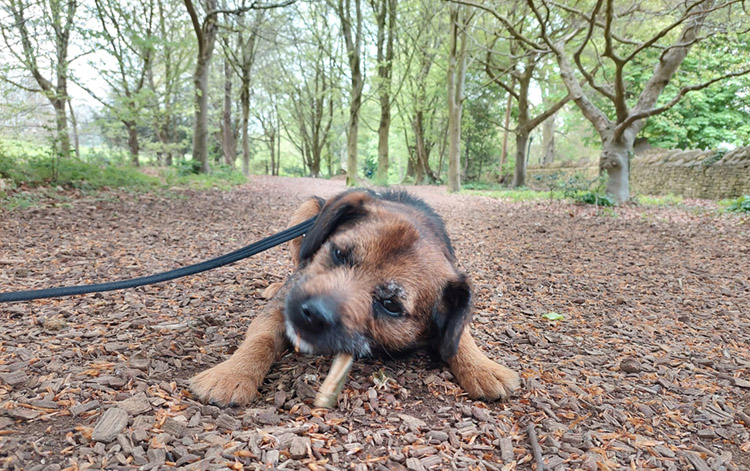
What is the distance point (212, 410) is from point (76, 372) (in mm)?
942

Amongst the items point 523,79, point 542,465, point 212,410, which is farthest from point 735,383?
point 523,79

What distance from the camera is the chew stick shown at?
2186 mm

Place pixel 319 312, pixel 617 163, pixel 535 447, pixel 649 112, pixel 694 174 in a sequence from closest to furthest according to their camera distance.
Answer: pixel 535 447
pixel 319 312
pixel 649 112
pixel 617 163
pixel 694 174

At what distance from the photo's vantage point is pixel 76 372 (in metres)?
2.28

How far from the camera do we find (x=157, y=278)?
256 cm

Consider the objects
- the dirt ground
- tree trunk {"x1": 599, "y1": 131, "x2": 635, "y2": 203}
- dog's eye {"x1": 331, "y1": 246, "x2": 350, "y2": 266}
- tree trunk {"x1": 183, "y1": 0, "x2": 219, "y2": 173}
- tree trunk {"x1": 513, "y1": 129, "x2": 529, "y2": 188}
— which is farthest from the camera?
tree trunk {"x1": 513, "y1": 129, "x2": 529, "y2": 188}

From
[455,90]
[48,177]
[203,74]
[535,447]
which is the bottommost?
[535,447]

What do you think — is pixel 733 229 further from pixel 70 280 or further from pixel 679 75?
pixel 679 75

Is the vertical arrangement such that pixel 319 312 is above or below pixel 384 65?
below

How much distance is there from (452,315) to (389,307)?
43 cm

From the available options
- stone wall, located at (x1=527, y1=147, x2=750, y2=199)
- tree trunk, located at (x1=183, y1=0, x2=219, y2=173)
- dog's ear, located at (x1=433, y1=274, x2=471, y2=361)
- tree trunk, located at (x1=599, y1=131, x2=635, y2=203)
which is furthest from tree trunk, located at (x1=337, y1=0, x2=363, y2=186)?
dog's ear, located at (x1=433, y1=274, x2=471, y2=361)

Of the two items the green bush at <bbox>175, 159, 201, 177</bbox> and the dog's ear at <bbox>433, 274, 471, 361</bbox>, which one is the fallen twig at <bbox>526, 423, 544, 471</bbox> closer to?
the dog's ear at <bbox>433, 274, 471, 361</bbox>

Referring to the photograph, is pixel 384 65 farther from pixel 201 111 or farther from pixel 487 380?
pixel 487 380

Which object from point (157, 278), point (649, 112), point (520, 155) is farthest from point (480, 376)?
point (520, 155)
